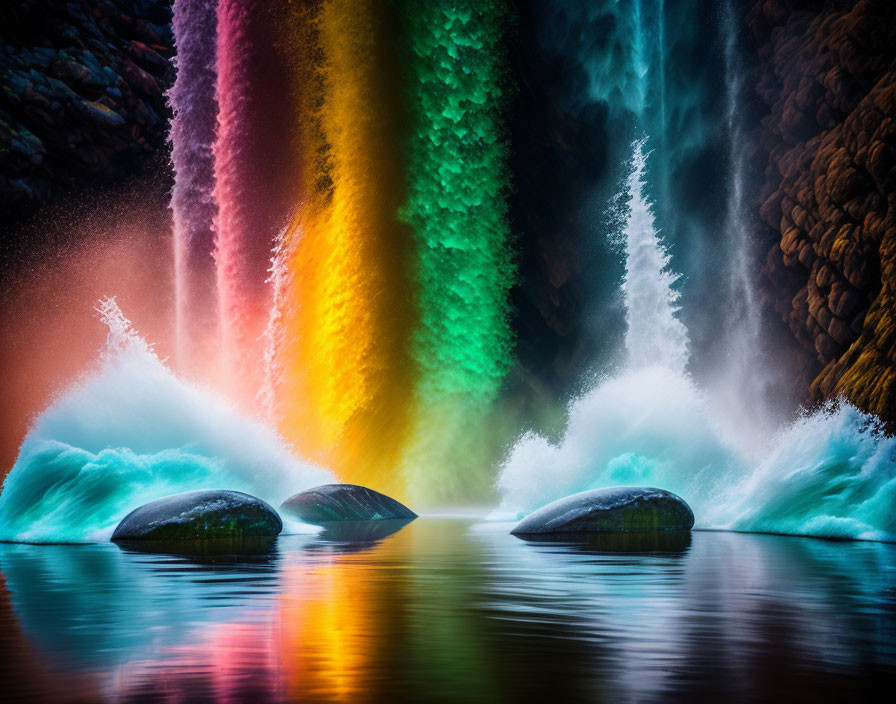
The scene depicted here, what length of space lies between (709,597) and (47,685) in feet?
13.3

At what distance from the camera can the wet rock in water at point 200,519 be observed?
12.8 metres

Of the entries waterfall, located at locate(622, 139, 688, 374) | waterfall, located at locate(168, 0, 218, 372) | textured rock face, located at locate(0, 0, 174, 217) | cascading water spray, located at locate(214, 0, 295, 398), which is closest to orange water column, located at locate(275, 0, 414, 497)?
cascading water spray, located at locate(214, 0, 295, 398)

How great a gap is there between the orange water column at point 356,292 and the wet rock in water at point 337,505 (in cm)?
754

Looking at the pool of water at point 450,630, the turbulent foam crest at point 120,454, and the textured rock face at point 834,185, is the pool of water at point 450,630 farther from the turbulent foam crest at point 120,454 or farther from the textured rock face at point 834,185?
the textured rock face at point 834,185

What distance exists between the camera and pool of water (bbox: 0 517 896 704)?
3723mm

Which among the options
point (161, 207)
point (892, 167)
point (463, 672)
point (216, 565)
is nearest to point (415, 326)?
point (161, 207)

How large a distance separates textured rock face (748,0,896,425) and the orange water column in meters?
11.0

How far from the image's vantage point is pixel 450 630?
5.04 metres

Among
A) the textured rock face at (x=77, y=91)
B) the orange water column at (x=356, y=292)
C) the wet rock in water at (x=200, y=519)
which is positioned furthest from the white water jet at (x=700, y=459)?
the textured rock face at (x=77, y=91)

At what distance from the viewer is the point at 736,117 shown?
23047 mm

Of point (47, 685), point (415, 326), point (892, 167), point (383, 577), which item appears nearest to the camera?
point (47, 685)

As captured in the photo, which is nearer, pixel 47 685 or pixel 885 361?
pixel 47 685

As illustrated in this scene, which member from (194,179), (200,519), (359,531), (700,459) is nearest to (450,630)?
(200,519)

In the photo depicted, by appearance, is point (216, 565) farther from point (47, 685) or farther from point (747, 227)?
point (747, 227)
